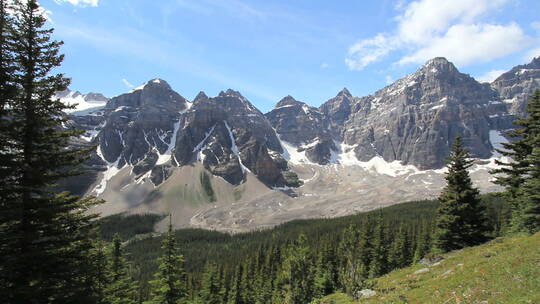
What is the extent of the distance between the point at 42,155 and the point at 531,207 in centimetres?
3449

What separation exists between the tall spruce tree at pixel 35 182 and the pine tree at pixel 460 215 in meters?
31.8

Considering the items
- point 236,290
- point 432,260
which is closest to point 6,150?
point 432,260

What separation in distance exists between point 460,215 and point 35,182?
34.9 m

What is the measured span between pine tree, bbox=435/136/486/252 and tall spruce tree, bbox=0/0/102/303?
31810 millimetres

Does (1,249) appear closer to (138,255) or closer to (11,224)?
(11,224)

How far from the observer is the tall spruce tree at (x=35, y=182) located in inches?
503

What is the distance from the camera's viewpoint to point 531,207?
87.4ft

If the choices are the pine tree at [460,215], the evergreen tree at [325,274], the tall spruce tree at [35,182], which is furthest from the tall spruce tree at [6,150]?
the evergreen tree at [325,274]

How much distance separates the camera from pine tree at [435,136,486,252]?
105 feet

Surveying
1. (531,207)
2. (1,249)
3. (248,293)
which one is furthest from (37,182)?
(248,293)

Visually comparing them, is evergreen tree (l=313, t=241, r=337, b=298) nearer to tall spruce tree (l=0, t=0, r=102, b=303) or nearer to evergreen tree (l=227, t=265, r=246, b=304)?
evergreen tree (l=227, t=265, r=246, b=304)

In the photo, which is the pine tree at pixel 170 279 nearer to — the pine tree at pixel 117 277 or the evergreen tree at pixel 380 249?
the pine tree at pixel 117 277

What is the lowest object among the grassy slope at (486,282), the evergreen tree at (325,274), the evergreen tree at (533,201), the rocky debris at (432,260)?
the evergreen tree at (325,274)

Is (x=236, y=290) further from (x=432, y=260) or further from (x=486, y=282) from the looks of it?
(x=486, y=282)
